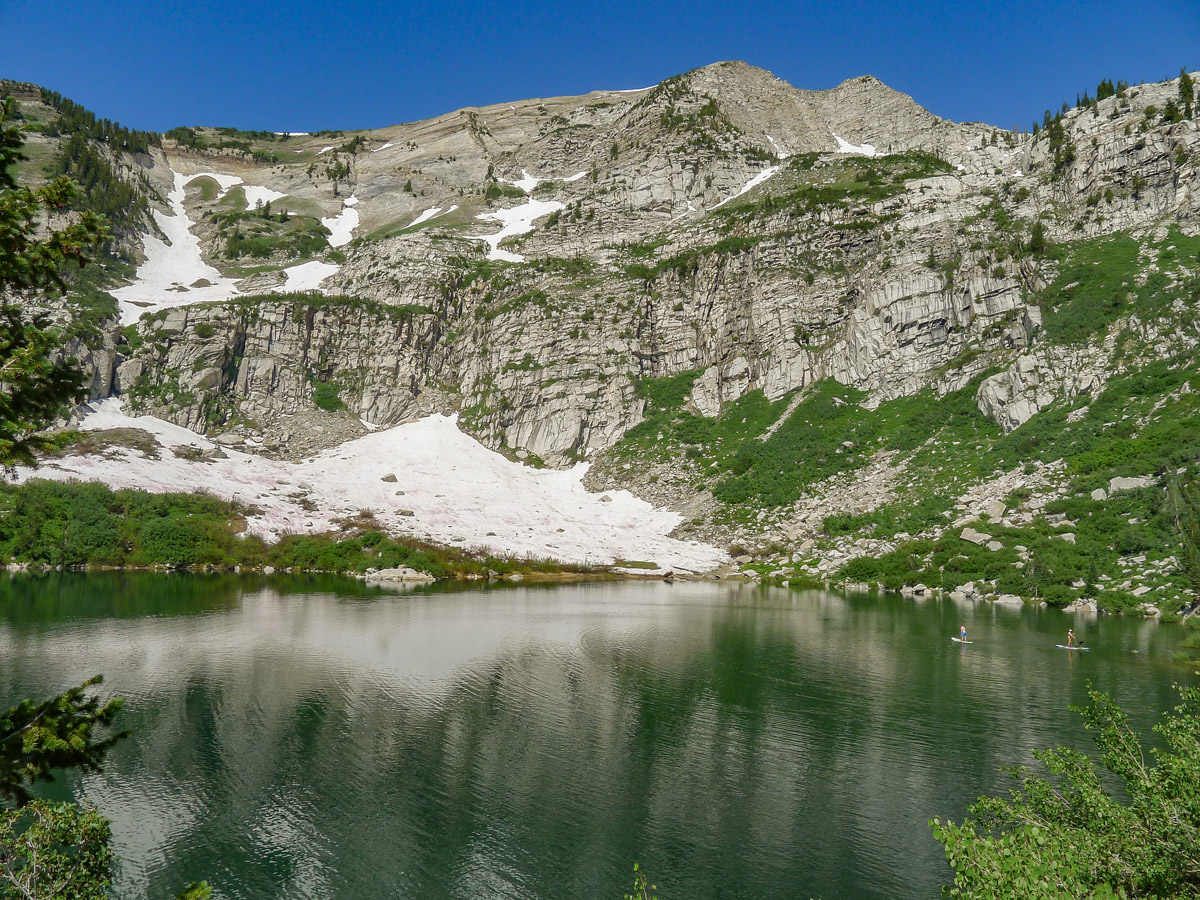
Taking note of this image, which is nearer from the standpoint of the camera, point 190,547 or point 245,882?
point 245,882

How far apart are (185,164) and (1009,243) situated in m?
180

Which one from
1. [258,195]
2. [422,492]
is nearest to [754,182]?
[422,492]

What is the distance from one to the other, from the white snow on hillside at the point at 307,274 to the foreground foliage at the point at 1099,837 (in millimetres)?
131501

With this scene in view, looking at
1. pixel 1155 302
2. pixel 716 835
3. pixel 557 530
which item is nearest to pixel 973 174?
pixel 1155 302

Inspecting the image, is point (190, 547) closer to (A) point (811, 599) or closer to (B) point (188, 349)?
(B) point (188, 349)

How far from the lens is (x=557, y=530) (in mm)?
78938

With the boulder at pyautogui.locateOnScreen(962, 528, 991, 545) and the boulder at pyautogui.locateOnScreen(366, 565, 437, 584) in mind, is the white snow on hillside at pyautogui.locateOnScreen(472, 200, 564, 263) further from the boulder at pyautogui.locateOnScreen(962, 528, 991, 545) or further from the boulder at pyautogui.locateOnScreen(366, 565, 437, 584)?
the boulder at pyautogui.locateOnScreen(962, 528, 991, 545)

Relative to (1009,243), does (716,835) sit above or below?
below

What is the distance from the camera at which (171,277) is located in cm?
11944

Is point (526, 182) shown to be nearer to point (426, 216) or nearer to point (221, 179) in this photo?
point (426, 216)

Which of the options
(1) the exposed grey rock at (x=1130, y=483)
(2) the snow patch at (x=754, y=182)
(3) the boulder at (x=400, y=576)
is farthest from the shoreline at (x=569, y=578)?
(2) the snow patch at (x=754, y=182)

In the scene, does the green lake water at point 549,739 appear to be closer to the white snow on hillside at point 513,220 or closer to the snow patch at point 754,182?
the white snow on hillside at point 513,220

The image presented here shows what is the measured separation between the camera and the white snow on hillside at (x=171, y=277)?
4193 inches

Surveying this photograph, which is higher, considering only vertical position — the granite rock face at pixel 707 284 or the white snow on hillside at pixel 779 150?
the white snow on hillside at pixel 779 150
